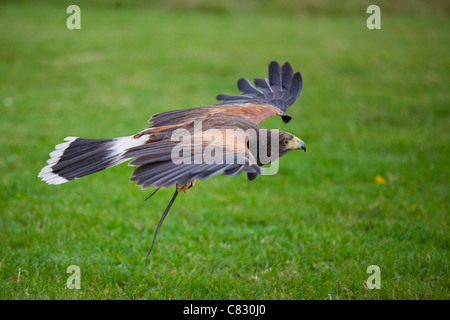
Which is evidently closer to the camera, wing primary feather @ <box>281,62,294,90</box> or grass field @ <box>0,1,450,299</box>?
grass field @ <box>0,1,450,299</box>

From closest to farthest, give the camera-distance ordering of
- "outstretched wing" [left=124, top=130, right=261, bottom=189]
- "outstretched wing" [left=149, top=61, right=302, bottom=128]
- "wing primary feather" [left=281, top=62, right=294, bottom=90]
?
"outstretched wing" [left=124, top=130, right=261, bottom=189], "outstretched wing" [left=149, top=61, right=302, bottom=128], "wing primary feather" [left=281, top=62, right=294, bottom=90]

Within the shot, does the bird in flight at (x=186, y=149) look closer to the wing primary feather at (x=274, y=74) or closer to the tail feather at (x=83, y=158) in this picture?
the tail feather at (x=83, y=158)

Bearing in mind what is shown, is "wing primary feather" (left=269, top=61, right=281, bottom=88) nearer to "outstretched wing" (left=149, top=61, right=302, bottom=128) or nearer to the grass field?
"outstretched wing" (left=149, top=61, right=302, bottom=128)

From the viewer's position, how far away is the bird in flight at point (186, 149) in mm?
3037

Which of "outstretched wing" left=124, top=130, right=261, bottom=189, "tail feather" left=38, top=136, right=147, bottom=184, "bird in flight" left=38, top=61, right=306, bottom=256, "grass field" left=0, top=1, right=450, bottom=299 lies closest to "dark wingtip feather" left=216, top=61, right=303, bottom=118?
"bird in flight" left=38, top=61, right=306, bottom=256

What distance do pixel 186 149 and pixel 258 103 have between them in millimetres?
1666

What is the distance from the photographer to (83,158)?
3754 millimetres

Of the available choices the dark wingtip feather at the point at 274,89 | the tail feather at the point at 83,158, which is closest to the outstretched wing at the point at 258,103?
the dark wingtip feather at the point at 274,89

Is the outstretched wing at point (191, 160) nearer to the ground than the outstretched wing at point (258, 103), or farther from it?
nearer to the ground

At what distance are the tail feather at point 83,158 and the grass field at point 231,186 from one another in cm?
98

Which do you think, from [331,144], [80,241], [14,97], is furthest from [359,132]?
[14,97]

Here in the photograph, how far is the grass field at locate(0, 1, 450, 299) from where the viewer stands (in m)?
4.20

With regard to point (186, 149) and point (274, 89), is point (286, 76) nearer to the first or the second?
point (274, 89)

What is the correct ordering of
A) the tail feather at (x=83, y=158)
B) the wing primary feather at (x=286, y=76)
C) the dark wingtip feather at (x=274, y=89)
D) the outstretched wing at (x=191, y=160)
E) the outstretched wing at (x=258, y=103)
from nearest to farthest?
1. the outstretched wing at (x=191, y=160)
2. the tail feather at (x=83, y=158)
3. the outstretched wing at (x=258, y=103)
4. the dark wingtip feather at (x=274, y=89)
5. the wing primary feather at (x=286, y=76)
